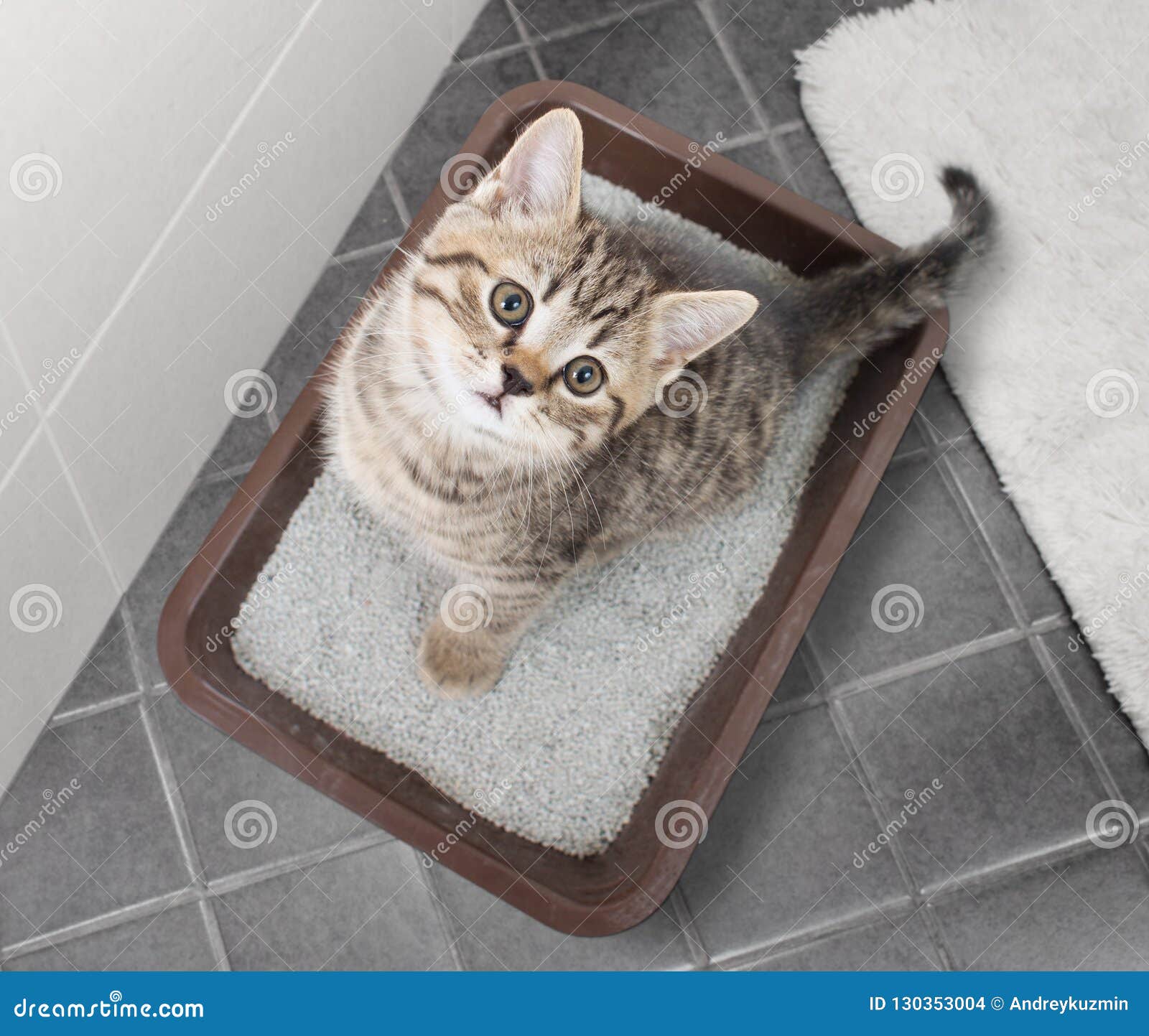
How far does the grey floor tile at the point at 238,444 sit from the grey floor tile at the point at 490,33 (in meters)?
0.77

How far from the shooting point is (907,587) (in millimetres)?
1524

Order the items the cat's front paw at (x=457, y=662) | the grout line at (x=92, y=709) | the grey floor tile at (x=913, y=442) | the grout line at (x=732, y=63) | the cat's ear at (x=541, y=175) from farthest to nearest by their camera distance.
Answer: the grout line at (x=732, y=63) → the grey floor tile at (x=913, y=442) → the grout line at (x=92, y=709) → the cat's front paw at (x=457, y=662) → the cat's ear at (x=541, y=175)

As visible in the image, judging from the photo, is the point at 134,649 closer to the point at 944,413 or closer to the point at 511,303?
the point at 511,303

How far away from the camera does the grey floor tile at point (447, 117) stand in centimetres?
161

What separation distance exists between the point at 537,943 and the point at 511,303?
1.00 metres

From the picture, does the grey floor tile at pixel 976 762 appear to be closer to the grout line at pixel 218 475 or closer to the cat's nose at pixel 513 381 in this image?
the cat's nose at pixel 513 381

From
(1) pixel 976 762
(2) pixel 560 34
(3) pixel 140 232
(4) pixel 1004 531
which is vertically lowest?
(1) pixel 976 762

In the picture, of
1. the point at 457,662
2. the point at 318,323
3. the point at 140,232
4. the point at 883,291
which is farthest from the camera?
the point at 318,323

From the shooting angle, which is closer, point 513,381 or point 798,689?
point 513,381

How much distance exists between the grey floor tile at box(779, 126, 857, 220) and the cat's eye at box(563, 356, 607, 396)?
877 mm

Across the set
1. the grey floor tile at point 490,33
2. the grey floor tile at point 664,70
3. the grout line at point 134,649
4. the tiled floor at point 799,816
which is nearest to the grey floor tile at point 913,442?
the tiled floor at point 799,816

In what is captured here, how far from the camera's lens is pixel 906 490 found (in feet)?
5.09

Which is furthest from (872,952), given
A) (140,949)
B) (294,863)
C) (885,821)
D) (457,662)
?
(140,949)

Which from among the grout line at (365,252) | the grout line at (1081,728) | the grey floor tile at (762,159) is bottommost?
the grout line at (1081,728)
